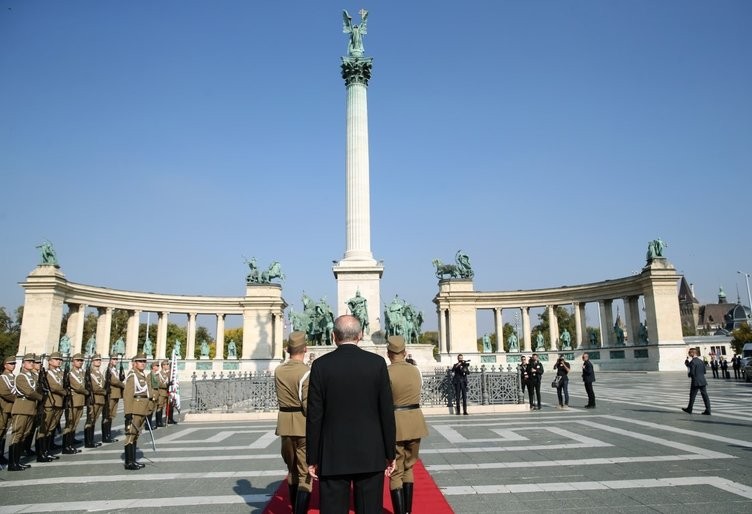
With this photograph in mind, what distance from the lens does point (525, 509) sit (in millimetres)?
6207

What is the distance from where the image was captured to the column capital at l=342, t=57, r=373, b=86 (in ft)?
124

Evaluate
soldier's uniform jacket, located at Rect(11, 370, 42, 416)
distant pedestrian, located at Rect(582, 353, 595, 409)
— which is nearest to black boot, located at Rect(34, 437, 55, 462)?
soldier's uniform jacket, located at Rect(11, 370, 42, 416)

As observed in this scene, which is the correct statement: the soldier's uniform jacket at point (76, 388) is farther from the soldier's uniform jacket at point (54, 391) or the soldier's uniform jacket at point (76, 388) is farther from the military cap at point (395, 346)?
the military cap at point (395, 346)

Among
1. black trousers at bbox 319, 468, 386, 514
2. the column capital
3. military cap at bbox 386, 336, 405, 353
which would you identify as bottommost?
black trousers at bbox 319, 468, 386, 514

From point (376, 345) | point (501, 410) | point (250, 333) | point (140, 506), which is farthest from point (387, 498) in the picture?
point (250, 333)

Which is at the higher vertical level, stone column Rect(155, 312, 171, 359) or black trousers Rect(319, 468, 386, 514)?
stone column Rect(155, 312, 171, 359)

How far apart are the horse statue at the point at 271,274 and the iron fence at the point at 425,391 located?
45.2 metres

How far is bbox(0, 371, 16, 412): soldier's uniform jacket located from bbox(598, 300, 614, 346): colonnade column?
187 ft

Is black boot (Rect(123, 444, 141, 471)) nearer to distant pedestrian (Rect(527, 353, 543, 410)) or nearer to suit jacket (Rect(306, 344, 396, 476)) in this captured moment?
suit jacket (Rect(306, 344, 396, 476))

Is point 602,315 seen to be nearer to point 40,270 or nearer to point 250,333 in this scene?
point 250,333

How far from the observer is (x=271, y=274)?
6391cm

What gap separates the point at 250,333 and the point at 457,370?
47.1 metres

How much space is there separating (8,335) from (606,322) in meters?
73.2

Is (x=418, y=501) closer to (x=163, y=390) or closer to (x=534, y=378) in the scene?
(x=163, y=390)
